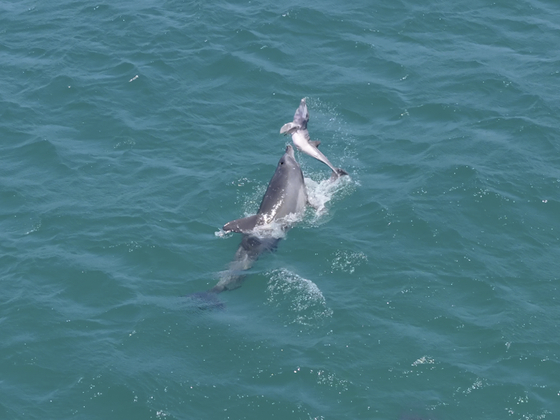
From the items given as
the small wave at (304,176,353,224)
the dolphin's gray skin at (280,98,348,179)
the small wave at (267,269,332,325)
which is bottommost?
the small wave at (267,269,332,325)

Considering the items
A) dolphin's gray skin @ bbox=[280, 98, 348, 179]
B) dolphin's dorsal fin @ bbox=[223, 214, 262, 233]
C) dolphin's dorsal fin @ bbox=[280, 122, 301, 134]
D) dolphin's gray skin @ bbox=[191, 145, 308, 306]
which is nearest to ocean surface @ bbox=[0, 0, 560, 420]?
dolphin's gray skin @ bbox=[191, 145, 308, 306]

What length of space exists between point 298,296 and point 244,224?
444 centimetres

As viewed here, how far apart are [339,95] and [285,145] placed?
559cm

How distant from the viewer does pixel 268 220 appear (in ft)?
125

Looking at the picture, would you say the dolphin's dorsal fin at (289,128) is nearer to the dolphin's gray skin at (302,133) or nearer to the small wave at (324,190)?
the dolphin's gray skin at (302,133)

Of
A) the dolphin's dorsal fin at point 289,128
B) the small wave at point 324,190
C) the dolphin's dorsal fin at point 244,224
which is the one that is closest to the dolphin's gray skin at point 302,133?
the dolphin's dorsal fin at point 289,128

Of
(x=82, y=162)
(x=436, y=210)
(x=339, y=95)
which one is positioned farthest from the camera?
(x=339, y=95)

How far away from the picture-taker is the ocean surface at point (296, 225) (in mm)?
31297

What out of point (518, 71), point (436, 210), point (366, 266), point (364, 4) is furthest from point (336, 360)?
point (364, 4)

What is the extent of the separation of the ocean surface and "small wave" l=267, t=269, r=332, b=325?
0.28ft

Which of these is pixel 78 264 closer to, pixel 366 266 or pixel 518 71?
pixel 366 266

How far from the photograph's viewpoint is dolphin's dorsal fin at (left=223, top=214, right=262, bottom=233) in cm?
3659

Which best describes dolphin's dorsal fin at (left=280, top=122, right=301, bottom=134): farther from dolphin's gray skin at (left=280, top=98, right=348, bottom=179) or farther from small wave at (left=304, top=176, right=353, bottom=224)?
small wave at (left=304, top=176, right=353, bottom=224)

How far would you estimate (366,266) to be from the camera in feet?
118
